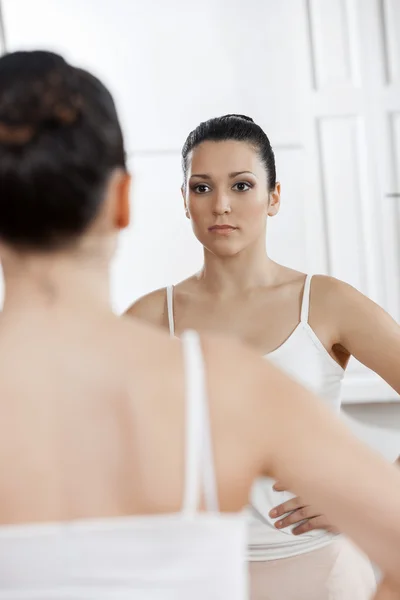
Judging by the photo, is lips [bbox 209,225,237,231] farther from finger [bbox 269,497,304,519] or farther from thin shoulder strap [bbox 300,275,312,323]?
finger [bbox 269,497,304,519]

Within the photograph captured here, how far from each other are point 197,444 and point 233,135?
3.60 ft

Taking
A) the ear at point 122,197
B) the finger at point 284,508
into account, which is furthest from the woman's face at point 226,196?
the ear at point 122,197

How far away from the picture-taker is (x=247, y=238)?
5.53 ft

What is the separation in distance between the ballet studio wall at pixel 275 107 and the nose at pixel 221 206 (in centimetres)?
121

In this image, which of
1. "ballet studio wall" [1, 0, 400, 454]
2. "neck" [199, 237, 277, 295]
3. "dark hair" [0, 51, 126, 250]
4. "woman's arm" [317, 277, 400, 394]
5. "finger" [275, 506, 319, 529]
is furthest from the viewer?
"ballet studio wall" [1, 0, 400, 454]

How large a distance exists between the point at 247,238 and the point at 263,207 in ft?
0.24

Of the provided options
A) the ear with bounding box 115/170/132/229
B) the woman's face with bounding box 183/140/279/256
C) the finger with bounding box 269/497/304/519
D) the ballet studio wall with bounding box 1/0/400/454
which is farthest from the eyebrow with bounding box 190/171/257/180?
the ballet studio wall with bounding box 1/0/400/454

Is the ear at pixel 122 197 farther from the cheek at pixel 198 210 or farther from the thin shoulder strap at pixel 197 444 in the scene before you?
the cheek at pixel 198 210

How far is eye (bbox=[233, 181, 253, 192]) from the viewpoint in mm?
1695

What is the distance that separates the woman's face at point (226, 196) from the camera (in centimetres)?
167

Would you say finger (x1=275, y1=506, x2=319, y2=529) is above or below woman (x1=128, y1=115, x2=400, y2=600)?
below

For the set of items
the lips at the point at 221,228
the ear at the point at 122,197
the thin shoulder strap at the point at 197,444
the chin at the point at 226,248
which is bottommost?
the thin shoulder strap at the point at 197,444

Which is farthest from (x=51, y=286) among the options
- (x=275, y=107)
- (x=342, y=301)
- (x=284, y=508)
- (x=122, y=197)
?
(x=275, y=107)

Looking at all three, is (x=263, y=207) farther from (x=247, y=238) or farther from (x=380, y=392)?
(x=380, y=392)
